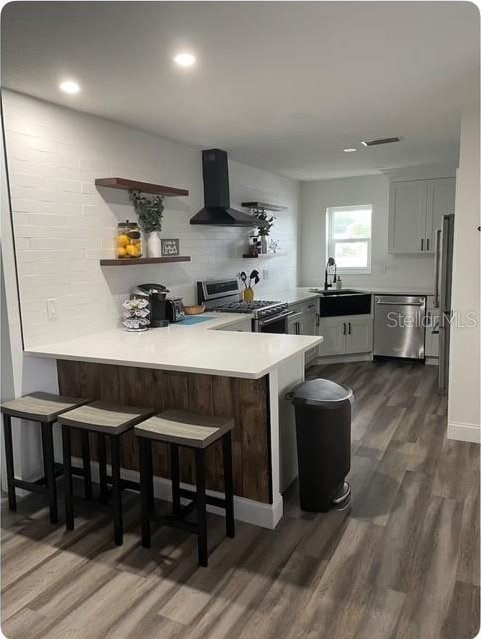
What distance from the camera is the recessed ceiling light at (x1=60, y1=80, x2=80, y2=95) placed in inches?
102

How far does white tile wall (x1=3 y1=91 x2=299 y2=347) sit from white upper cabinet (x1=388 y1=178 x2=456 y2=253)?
281 cm

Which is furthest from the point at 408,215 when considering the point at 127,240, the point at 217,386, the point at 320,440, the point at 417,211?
the point at 217,386

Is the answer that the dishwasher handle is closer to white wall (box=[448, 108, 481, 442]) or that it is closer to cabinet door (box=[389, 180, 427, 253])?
cabinet door (box=[389, 180, 427, 253])

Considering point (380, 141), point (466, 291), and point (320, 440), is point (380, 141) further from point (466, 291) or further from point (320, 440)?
point (320, 440)

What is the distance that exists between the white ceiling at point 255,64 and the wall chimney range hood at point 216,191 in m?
0.54

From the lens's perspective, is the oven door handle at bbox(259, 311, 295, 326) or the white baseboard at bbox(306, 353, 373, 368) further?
the white baseboard at bbox(306, 353, 373, 368)

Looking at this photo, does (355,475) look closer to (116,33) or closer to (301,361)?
(301,361)

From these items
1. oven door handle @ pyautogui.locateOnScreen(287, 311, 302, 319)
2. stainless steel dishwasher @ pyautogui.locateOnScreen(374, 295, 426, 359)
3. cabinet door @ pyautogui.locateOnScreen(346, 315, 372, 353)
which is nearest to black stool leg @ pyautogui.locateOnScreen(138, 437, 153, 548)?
oven door handle @ pyautogui.locateOnScreen(287, 311, 302, 319)

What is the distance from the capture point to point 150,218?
3670 millimetres

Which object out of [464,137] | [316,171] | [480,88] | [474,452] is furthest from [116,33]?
[316,171]

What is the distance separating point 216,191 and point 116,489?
2938 millimetres

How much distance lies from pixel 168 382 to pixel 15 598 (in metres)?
1.19

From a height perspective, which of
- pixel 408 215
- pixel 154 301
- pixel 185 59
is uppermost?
pixel 185 59

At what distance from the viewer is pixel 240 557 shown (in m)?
2.23
